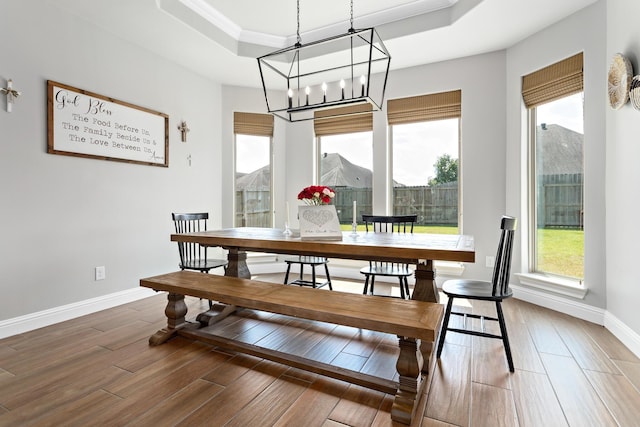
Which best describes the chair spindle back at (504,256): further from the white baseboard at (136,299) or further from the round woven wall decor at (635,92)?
the round woven wall decor at (635,92)

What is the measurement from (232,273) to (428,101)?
3031 millimetres

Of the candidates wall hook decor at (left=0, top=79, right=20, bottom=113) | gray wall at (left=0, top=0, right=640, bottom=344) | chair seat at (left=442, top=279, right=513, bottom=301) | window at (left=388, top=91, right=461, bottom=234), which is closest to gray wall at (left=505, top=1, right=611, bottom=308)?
gray wall at (left=0, top=0, right=640, bottom=344)

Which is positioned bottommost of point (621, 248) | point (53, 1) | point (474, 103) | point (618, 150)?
point (621, 248)

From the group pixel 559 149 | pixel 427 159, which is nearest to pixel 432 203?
pixel 427 159

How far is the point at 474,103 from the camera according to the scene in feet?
12.3

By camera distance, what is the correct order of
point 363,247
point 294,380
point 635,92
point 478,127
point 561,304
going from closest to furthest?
point 294,380, point 363,247, point 635,92, point 561,304, point 478,127

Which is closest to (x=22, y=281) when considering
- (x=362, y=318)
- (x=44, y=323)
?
(x=44, y=323)

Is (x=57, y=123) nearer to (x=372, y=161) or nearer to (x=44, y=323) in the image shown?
(x=44, y=323)

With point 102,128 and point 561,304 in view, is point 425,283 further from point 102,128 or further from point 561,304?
point 102,128

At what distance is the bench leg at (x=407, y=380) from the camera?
4.99 feet

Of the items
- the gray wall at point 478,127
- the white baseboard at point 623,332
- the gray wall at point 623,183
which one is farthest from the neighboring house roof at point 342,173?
the white baseboard at point 623,332

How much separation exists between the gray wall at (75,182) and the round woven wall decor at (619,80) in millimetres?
4115

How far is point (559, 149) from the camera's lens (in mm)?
3172

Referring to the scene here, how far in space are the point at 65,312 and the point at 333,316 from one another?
2.55m
